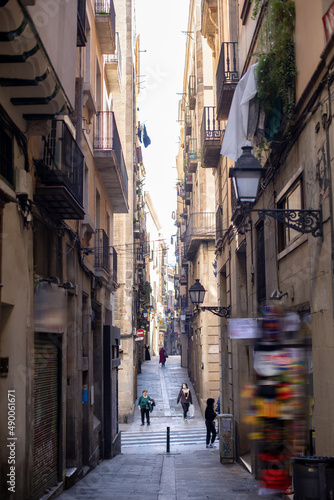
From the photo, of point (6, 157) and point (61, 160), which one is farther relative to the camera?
point (61, 160)

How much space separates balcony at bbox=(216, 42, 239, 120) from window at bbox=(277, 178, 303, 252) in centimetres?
557

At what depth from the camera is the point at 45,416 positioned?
10.2 metres

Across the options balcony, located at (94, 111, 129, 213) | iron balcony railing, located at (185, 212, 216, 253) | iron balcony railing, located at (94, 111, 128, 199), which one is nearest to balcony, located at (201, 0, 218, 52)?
balcony, located at (94, 111, 129, 213)

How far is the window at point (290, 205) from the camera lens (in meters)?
9.30

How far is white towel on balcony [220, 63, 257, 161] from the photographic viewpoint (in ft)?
34.0

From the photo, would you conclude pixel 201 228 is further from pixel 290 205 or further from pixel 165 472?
pixel 290 205

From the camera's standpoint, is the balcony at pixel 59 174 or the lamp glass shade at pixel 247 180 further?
the balcony at pixel 59 174

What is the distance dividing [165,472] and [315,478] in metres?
8.08

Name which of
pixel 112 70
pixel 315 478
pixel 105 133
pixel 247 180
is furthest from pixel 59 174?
pixel 112 70

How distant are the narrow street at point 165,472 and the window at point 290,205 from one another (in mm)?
4224

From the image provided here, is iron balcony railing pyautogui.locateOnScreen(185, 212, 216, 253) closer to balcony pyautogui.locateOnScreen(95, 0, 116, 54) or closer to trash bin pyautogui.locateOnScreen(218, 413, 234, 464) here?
balcony pyautogui.locateOnScreen(95, 0, 116, 54)

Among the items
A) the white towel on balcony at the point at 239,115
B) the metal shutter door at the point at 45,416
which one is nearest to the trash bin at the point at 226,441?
the metal shutter door at the point at 45,416

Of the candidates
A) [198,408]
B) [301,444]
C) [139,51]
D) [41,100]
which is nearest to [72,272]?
[41,100]

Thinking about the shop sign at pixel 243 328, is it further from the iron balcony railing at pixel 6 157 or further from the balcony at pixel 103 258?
the balcony at pixel 103 258
